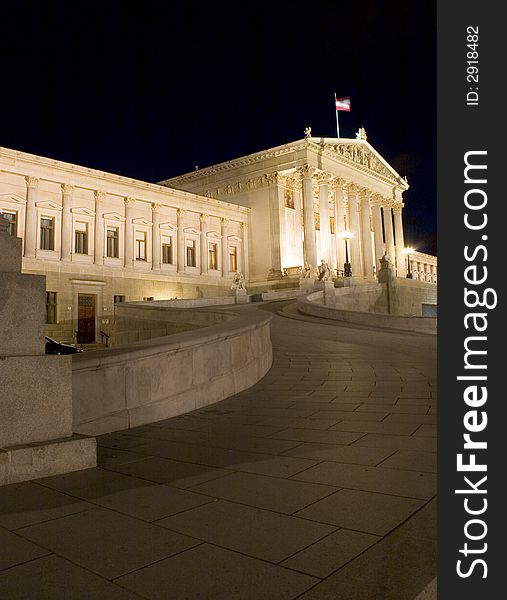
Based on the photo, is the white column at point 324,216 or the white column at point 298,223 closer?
the white column at point 324,216

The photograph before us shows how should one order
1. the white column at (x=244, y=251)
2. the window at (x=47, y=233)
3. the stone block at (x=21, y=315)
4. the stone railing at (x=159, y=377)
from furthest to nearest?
the white column at (x=244, y=251), the window at (x=47, y=233), the stone railing at (x=159, y=377), the stone block at (x=21, y=315)

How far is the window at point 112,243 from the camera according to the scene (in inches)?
1657

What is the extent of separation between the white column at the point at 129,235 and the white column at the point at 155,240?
2209 mm

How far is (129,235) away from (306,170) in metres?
19.6

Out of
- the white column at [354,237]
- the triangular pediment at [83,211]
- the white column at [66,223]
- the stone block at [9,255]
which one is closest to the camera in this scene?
the stone block at [9,255]

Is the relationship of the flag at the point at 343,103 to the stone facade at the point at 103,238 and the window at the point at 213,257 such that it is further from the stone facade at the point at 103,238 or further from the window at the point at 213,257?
the window at the point at 213,257

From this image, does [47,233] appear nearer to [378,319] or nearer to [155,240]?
[155,240]

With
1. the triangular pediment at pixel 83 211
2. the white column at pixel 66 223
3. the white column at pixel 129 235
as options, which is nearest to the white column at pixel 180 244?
the white column at pixel 129 235

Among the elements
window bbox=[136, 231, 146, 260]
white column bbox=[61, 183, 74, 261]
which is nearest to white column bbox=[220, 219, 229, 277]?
window bbox=[136, 231, 146, 260]

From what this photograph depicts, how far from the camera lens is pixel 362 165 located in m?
61.1

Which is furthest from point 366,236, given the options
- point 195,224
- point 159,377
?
point 159,377

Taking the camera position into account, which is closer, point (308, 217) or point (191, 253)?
point (191, 253)

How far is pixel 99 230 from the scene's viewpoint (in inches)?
1610

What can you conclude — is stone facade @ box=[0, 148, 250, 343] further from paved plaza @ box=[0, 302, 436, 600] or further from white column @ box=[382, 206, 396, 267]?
paved plaza @ box=[0, 302, 436, 600]
